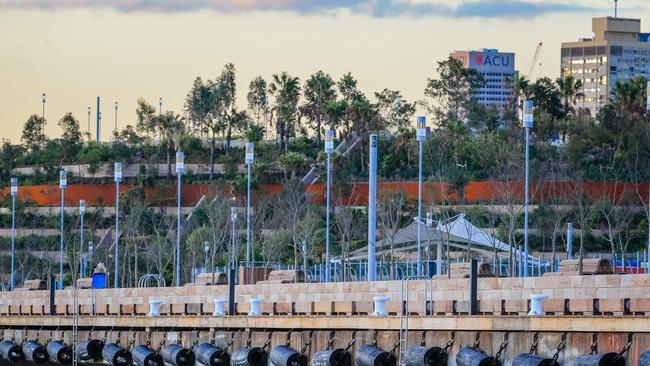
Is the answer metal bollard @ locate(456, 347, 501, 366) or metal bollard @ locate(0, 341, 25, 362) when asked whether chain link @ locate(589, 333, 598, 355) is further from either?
metal bollard @ locate(0, 341, 25, 362)

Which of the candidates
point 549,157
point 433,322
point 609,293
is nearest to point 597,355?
point 609,293

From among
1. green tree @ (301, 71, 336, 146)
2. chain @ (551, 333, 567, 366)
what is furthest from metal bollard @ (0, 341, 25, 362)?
green tree @ (301, 71, 336, 146)

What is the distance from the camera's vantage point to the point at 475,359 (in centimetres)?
3822

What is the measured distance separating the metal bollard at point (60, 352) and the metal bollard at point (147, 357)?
25.4 ft

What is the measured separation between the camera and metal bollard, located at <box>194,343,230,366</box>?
51.0m

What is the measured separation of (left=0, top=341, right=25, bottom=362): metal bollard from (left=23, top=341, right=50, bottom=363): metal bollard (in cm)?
147

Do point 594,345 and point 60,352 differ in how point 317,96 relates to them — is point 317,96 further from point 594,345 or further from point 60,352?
point 594,345

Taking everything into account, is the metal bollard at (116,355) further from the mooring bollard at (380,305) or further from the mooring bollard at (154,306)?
the mooring bollard at (380,305)

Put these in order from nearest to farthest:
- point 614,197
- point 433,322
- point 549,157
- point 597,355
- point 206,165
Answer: point 597,355
point 433,322
point 614,197
point 549,157
point 206,165

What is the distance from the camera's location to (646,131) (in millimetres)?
124500

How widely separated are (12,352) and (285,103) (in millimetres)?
95739

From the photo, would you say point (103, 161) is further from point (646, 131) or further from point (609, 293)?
point (609, 293)

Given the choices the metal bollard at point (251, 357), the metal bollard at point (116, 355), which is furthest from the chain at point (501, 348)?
the metal bollard at point (116, 355)

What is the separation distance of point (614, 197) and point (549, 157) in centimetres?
2318
